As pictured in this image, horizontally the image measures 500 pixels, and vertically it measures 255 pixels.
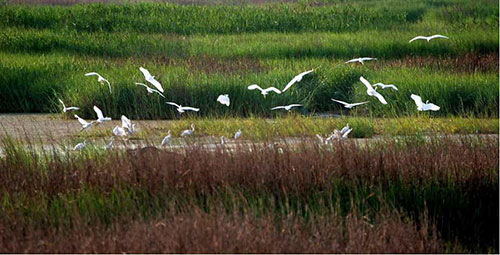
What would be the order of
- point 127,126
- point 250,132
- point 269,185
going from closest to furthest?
point 269,185
point 127,126
point 250,132

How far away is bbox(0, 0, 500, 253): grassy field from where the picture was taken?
5.98 meters

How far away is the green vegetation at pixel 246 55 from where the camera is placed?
13.8 metres

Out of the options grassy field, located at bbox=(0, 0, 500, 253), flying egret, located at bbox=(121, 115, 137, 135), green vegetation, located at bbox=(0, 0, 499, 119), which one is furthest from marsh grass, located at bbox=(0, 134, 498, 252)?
green vegetation, located at bbox=(0, 0, 499, 119)

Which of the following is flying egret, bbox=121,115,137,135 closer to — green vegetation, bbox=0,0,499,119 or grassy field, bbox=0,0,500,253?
grassy field, bbox=0,0,500,253

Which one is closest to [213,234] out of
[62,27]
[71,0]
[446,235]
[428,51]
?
[446,235]

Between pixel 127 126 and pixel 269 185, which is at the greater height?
pixel 127 126

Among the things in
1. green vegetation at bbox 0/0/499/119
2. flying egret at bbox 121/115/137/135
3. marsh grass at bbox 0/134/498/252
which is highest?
flying egret at bbox 121/115/137/135

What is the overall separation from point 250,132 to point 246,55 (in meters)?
8.27

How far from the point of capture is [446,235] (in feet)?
22.7

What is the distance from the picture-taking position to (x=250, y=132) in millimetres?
10344

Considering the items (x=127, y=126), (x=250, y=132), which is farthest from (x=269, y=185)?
(x=250, y=132)

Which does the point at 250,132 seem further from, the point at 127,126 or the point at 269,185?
the point at 269,185

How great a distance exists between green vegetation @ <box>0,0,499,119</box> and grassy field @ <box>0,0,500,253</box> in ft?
0.16

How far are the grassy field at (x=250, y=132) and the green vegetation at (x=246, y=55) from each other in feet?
→ 0.16
